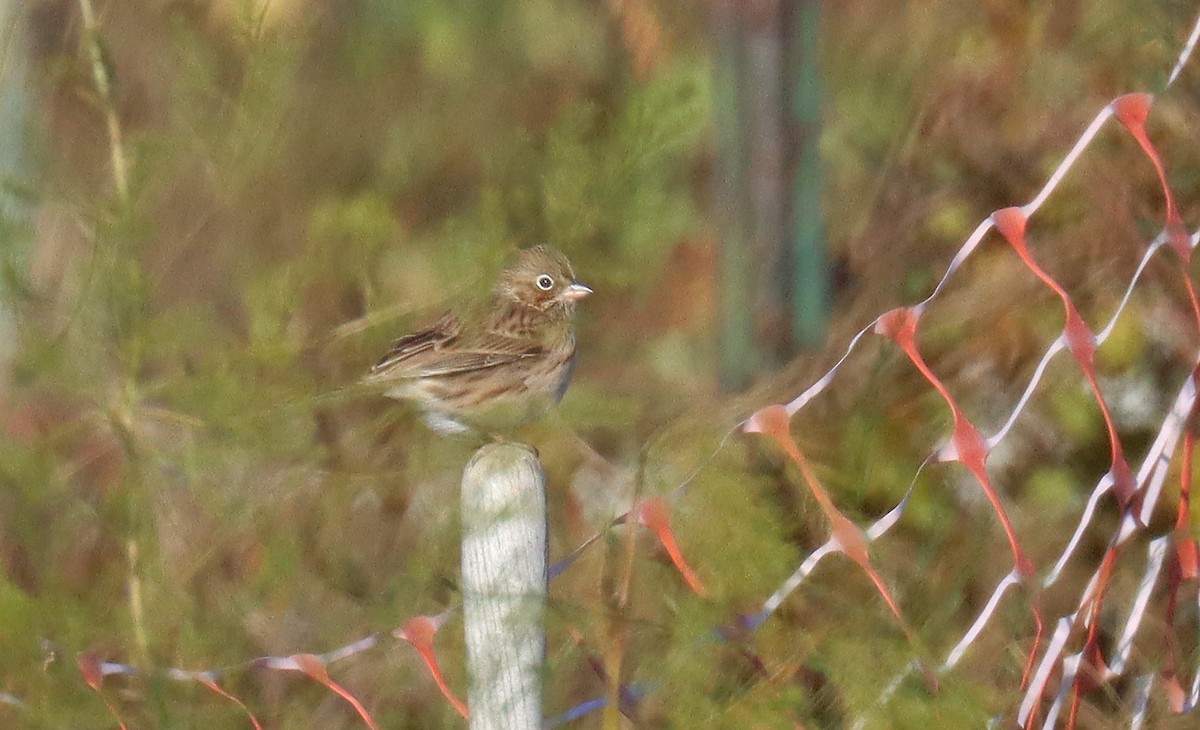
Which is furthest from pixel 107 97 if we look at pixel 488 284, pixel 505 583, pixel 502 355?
pixel 502 355

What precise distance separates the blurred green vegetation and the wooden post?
8 cm

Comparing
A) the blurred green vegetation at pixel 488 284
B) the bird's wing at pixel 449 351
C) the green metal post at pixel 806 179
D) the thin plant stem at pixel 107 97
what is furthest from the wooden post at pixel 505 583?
the green metal post at pixel 806 179

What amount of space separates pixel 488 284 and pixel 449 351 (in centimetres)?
72

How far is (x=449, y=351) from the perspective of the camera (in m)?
3.07

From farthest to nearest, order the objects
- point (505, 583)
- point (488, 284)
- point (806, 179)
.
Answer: point (806, 179) < point (488, 284) < point (505, 583)

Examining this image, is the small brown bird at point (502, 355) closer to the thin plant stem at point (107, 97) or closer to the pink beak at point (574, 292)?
the pink beak at point (574, 292)

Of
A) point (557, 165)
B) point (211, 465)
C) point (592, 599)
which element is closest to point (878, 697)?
point (592, 599)

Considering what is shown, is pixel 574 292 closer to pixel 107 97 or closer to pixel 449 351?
pixel 449 351

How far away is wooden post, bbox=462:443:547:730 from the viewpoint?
1850mm

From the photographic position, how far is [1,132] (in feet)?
9.30

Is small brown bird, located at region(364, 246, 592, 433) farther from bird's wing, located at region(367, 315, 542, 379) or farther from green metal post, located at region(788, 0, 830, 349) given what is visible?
green metal post, located at region(788, 0, 830, 349)

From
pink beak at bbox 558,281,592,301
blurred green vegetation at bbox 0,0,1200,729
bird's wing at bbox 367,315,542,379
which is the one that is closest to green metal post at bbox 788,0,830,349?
blurred green vegetation at bbox 0,0,1200,729

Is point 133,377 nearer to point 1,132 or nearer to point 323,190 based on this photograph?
point 1,132

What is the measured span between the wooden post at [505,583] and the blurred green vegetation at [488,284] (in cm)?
8
